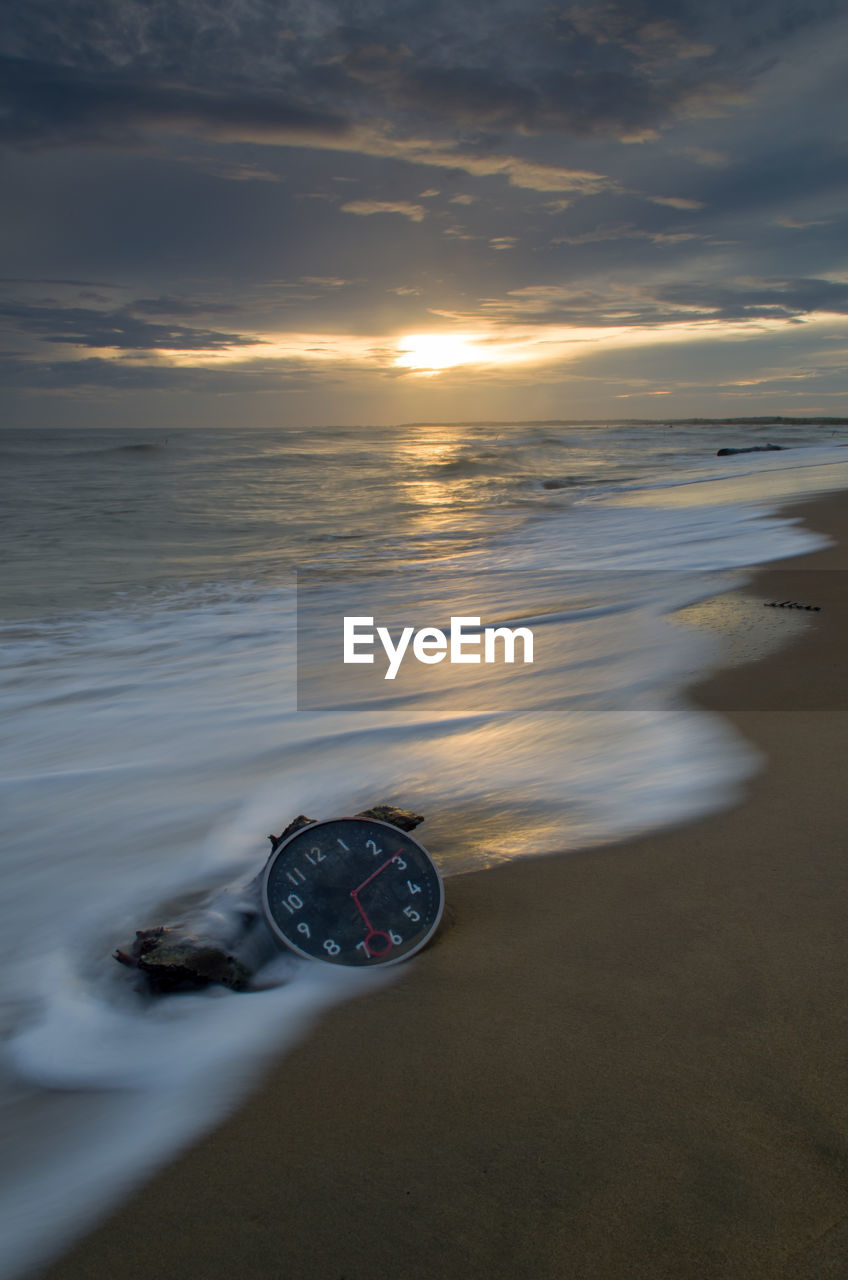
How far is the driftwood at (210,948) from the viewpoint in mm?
2469

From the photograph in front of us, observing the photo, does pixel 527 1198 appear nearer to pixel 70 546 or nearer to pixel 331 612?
pixel 331 612

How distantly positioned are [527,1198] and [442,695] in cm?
398

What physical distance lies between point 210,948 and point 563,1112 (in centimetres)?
117

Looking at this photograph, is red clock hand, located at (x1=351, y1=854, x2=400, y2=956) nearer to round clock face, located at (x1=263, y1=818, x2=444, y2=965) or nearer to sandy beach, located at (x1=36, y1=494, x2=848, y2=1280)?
round clock face, located at (x1=263, y1=818, x2=444, y2=965)

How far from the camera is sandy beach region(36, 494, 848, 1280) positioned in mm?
1657

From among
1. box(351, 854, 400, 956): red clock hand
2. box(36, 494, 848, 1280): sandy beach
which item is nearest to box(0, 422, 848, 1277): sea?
box(351, 854, 400, 956): red clock hand

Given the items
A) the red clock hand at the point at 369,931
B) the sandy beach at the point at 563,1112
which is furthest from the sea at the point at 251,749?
the sandy beach at the point at 563,1112

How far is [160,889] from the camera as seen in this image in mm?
3309

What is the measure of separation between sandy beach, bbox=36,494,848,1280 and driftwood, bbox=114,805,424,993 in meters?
0.38

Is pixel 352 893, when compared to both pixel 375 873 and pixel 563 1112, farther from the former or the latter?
pixel 563 1112

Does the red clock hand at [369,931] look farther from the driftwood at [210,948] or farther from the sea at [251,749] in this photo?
the driftwood at [210,948]

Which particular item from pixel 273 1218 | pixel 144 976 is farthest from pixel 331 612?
pixel 273 1218

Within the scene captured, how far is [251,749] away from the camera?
4895 millimetres

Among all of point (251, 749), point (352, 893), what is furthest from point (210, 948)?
point (251, 749)
